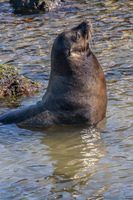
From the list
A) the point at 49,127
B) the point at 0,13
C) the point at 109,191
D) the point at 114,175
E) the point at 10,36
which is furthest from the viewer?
the point at 0,13

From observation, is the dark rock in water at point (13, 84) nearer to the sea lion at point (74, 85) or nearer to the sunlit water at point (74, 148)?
the sunlit water at point (74, 148)

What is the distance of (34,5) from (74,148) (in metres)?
12.2

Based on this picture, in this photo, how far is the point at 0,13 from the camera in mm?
17203

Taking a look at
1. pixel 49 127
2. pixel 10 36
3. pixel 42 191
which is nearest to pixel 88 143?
pixel 49 127

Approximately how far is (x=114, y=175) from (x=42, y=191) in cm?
92

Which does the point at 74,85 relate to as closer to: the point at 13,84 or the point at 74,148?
the point at 74,148

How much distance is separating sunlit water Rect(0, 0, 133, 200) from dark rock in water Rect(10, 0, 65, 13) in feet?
15.6

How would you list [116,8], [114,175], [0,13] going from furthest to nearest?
[0,13]
[116,8]
[114,175]

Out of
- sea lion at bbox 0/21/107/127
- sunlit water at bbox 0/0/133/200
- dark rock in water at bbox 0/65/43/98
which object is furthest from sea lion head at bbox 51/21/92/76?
dark rock in water at bbox 0/65/43/98

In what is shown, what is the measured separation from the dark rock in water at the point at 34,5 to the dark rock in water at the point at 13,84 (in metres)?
8.08

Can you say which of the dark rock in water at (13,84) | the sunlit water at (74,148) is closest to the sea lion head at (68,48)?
the sunlit water at (74,148)

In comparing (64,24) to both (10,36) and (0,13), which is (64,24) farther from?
(0,13)

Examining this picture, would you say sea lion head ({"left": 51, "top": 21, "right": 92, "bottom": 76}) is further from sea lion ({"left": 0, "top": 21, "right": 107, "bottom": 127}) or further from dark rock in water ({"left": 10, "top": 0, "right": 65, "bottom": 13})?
dark rock in water ({"left": 10, "top": 0, "right": 65, "bottom": 13})

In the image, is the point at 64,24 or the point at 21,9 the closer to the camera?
the point at 64,24
